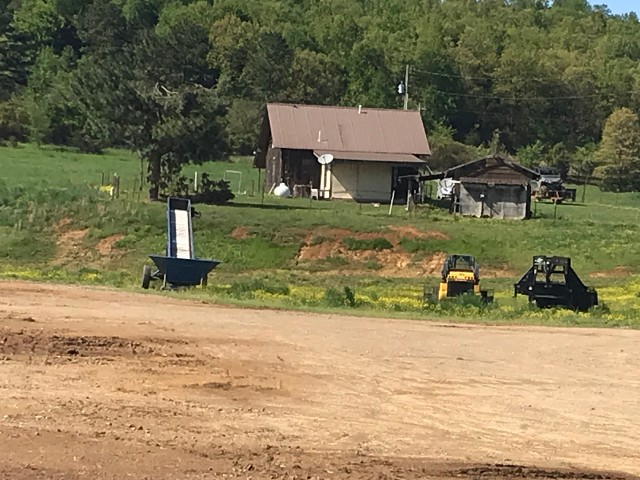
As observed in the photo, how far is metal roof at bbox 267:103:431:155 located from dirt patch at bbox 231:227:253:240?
2223 centimetres

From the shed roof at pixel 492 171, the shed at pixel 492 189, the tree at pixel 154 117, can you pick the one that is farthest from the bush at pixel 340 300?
the shed roof at pixel 492 171

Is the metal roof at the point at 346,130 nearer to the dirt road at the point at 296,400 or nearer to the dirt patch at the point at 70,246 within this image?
the dirt patch at the point at 70,246

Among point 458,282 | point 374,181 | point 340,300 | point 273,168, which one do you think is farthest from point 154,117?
point 340,300

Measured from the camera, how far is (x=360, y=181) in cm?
6488

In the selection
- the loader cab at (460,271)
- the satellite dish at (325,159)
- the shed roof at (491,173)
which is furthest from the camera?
the satellite dish at (325,159)

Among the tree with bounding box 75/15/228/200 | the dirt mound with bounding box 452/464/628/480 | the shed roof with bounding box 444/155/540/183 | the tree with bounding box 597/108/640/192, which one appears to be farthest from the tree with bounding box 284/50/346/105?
the dirt mound with bounding box 452/464/628/480

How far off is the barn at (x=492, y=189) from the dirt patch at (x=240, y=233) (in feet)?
55.2

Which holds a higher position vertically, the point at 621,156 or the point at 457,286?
the point at 621,156

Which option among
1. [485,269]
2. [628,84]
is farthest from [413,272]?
[628,84]

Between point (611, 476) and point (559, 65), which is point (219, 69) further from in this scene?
point (611, 476)

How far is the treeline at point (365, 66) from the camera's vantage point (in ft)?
332

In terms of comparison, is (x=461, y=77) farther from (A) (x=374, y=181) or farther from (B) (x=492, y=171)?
(B) (x=492, y=171)

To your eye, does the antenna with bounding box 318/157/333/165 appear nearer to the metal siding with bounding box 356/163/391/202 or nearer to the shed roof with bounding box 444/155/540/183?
the metal siding with bounding box 356/163/391/202

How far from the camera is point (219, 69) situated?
→ 400 ft
